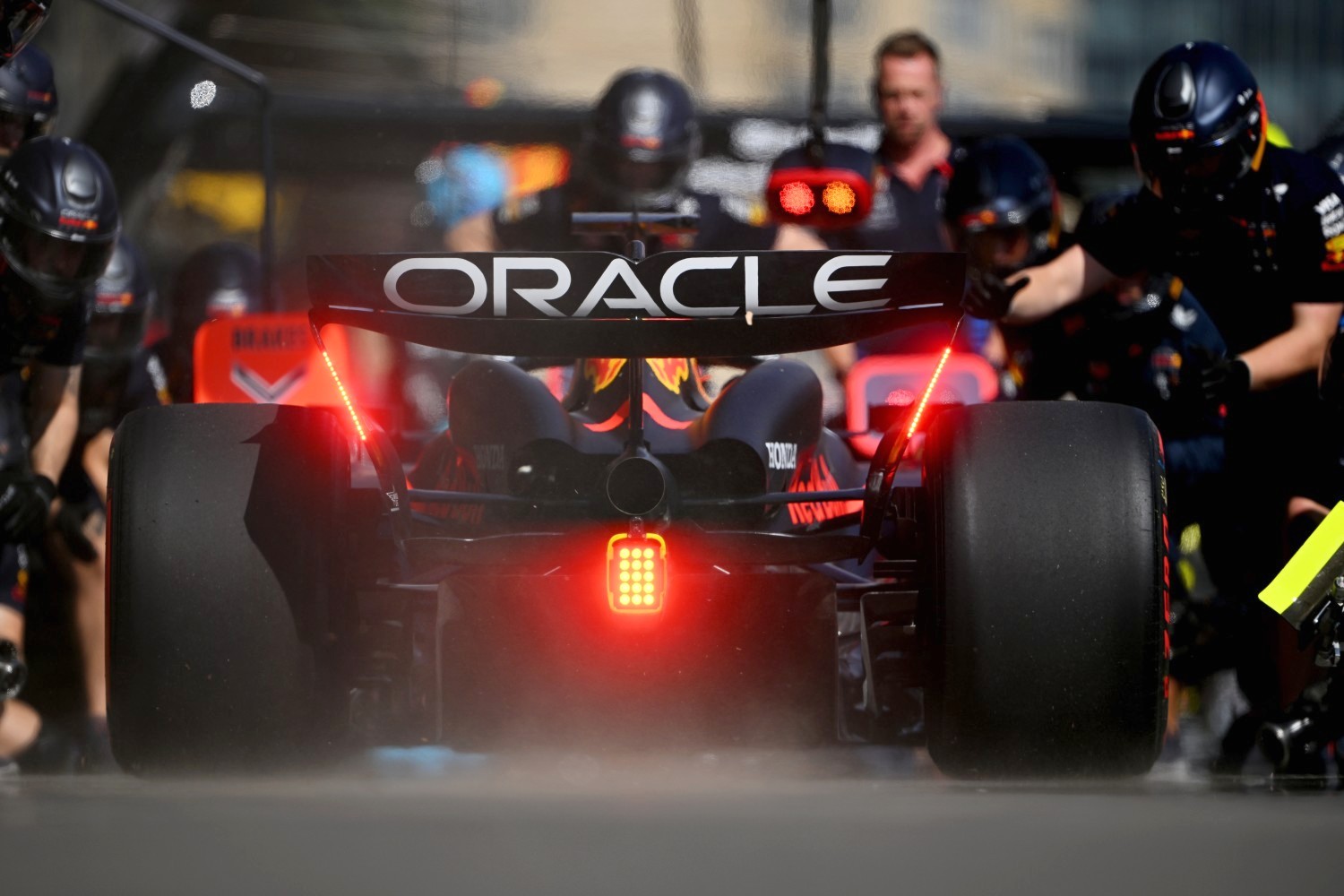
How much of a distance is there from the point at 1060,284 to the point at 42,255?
3.21 m

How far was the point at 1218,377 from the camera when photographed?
5891mm

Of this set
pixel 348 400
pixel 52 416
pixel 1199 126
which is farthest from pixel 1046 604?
pixel 52 416

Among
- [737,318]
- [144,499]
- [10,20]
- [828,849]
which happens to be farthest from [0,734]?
[828,849]

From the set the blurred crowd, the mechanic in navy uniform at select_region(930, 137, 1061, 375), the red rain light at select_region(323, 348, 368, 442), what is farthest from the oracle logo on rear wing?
the mechanic in navy uniform at select_region(930, 137, 1061, 375)

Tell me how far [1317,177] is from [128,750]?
3926 millimetres

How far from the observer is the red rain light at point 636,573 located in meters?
3.79

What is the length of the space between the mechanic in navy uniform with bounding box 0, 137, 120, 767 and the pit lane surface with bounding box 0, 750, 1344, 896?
8.10ft

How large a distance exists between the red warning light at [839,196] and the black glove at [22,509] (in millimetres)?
2439

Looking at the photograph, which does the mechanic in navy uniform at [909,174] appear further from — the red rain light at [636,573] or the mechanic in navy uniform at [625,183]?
the red rain light at [636,573]

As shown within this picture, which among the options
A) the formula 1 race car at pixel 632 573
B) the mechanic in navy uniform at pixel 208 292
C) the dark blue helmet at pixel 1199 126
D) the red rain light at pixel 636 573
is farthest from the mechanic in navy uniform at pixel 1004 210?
the mechanic in navy uniform at pixel 208 292

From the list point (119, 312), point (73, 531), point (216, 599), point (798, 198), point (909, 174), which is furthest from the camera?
point (119, 312)

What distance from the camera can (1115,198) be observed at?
6.56 metres

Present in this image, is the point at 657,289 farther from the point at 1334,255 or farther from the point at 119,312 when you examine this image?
the point at 119,312

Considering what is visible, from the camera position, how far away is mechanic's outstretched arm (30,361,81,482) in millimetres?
6902
